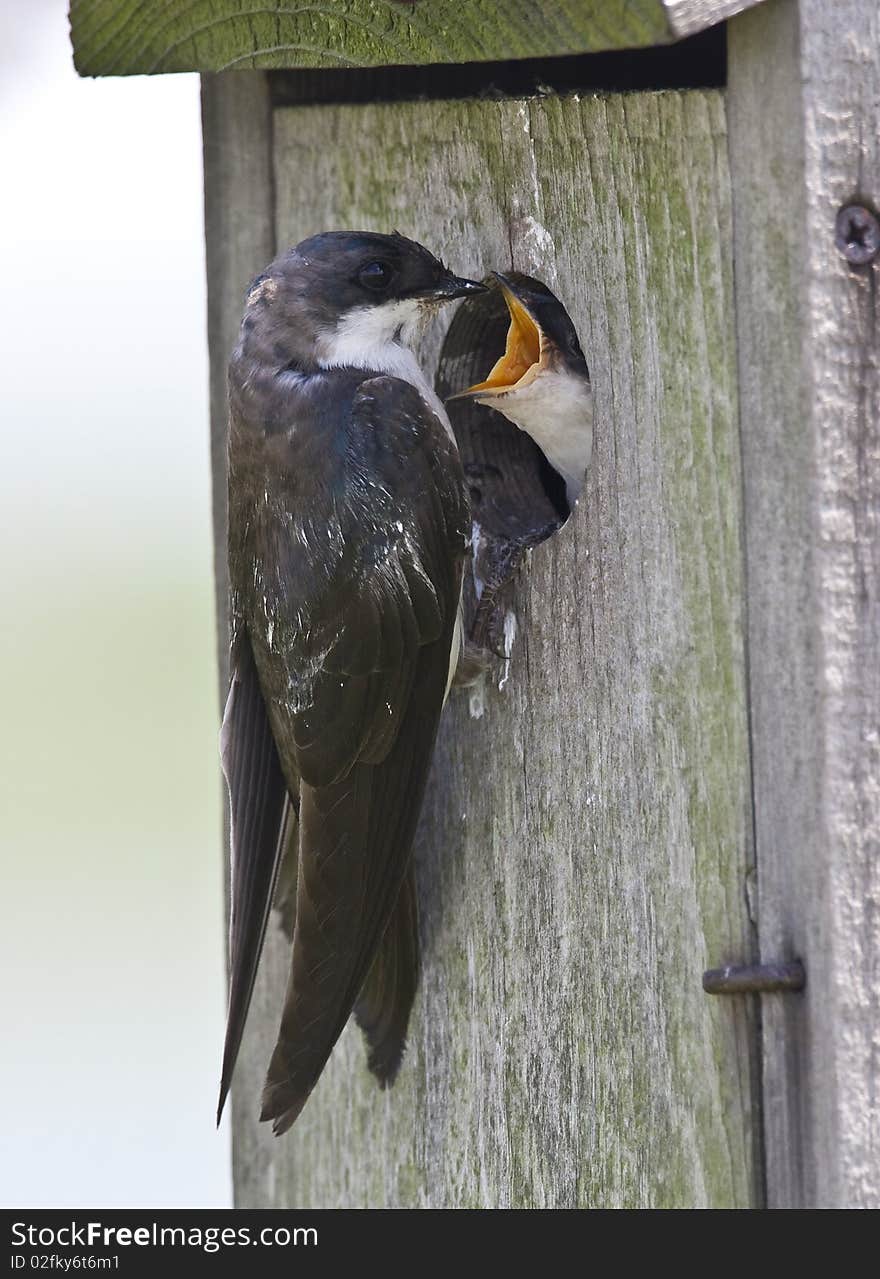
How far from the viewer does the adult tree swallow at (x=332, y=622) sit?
169 centimetres

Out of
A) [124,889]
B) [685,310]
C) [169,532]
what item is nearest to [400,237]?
[685,310]

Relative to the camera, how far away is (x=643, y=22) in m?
1.38

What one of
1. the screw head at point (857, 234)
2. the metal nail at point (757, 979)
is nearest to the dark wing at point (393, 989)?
the metal nail at point (757, 979)

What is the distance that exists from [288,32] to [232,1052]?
3.07 ft

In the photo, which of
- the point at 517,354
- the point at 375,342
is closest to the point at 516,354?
the point at 517,354

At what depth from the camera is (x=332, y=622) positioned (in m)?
1.71

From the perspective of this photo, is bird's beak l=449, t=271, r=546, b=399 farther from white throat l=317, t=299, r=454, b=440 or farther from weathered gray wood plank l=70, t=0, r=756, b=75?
weathered gray wood plank l=70, t=0, r=756, b=75

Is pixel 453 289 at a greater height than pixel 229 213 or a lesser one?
lesser

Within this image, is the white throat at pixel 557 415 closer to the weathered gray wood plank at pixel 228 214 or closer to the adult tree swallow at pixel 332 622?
the adult tree swallow at pixel 332 622

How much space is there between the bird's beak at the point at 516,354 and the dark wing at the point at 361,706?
16cm

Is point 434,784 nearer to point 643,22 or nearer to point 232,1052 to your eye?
point 232,1052

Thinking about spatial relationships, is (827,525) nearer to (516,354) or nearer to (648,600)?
(648,600)

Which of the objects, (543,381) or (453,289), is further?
(543,381)

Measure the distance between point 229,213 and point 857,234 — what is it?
89 centimetres
